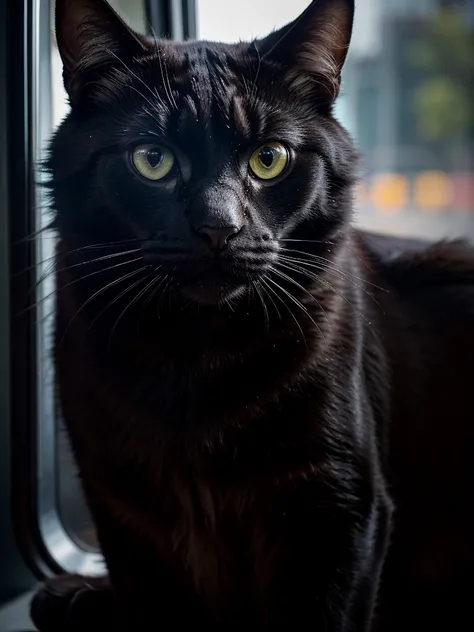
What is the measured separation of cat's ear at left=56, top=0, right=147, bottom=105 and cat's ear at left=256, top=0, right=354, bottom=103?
0.17 metres

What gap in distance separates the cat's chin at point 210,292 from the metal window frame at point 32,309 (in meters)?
0.31

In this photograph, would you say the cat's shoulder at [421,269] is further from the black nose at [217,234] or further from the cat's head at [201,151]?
the black nose at [217,234]

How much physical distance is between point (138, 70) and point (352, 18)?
28 cm

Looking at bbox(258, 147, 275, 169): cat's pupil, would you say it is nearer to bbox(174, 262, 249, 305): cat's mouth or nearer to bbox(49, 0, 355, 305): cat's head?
bbox(49, 0, 355, 305): cat's head

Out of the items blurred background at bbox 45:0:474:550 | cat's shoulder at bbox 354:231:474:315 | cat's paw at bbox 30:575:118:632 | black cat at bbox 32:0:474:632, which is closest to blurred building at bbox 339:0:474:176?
blurred background at bbox 45:0:474:550

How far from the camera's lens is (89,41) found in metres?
0.91

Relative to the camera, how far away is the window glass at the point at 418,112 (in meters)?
1.67

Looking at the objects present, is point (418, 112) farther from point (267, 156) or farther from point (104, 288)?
point (104, 288)

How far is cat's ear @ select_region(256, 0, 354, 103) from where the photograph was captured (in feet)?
3.04

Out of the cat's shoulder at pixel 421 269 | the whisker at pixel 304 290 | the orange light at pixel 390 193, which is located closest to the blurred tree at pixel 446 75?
the orange light at pixel 390 193

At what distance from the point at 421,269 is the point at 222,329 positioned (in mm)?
408

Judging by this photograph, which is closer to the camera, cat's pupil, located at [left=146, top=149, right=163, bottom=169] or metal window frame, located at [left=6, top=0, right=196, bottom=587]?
cat's pupil, located at [left=146, top=149, right=163, bottom=169]

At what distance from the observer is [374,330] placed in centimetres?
109

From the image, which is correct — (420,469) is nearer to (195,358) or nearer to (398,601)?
(398,601)
